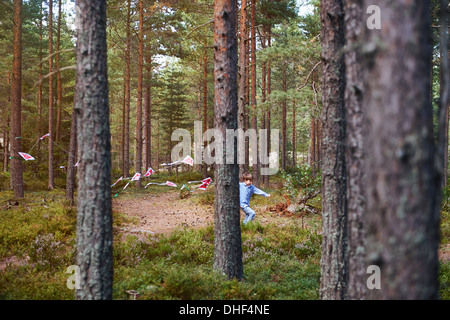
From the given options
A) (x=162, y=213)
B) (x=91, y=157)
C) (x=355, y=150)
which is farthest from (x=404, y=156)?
(x=162, y=213)

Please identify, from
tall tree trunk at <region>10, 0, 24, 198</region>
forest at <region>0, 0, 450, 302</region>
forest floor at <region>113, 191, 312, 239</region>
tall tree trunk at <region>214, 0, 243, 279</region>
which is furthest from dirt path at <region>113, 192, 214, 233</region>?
tall tree trunk at <region>214, 0, 243, 279</region>

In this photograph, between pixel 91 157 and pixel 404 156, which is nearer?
pixel 404 156

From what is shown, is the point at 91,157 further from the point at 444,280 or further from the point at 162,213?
the point at 162,213

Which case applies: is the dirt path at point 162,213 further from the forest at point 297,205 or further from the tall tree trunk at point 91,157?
the tall tree trunk at point 91,157

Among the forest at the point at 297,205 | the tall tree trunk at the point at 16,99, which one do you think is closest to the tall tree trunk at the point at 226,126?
the forest at the point at 297,205

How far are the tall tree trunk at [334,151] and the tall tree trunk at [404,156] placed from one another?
2.41 meters

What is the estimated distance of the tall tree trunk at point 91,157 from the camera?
11.4 feet

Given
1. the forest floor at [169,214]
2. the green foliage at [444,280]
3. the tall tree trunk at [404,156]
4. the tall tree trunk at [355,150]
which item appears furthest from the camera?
the forest floor at [169,214]

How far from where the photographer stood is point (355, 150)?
2.79 metres

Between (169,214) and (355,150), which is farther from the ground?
(355,150)

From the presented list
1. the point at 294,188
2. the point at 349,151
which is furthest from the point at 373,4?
the point at 294,188

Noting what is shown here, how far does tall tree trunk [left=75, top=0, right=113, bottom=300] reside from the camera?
3.49m

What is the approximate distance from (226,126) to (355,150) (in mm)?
3006

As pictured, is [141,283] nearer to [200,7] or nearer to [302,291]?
[302,291]
